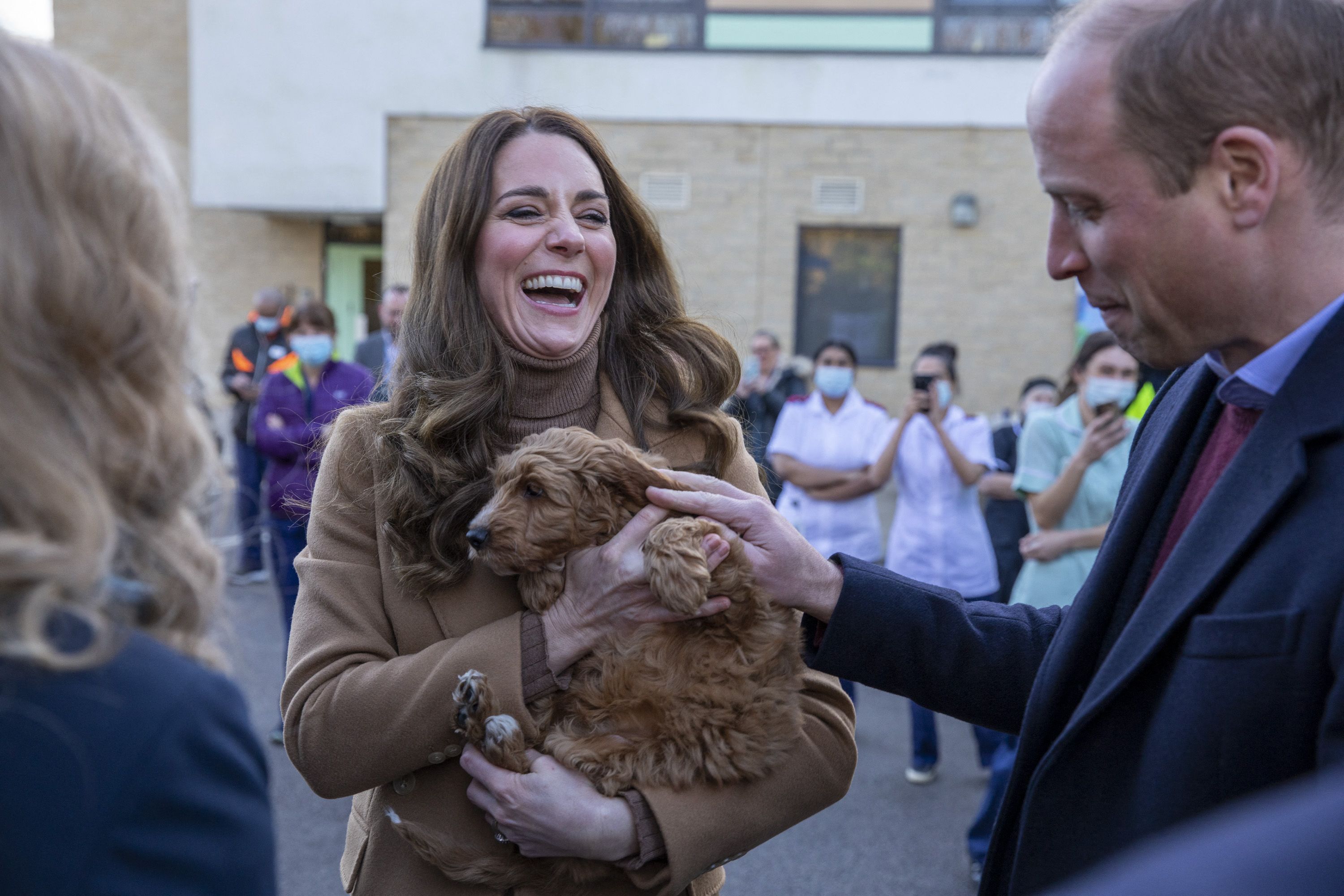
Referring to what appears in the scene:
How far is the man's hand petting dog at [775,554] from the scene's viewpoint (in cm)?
232

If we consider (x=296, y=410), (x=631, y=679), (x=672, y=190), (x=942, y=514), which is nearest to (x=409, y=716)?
(x=631, y=679)

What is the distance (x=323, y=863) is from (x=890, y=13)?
43.2 ft

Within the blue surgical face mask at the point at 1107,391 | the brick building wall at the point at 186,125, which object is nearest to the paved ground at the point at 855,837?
the blue surgical face mask at the point at 1107,391

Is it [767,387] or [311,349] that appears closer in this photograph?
[311,349]

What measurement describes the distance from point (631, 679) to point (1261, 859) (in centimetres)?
169

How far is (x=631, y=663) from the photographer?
228 centimetres

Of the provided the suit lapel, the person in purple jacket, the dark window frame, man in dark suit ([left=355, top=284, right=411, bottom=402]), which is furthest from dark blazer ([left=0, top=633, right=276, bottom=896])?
the dark window frame

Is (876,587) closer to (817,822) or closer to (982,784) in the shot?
(817,822)

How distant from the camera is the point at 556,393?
262cm

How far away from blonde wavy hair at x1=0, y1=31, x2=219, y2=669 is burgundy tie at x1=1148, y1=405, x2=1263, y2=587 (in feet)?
4.97

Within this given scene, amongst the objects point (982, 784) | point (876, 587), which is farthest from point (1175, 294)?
point (982, 784)

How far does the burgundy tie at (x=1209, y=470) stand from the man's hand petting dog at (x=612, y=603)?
88cm

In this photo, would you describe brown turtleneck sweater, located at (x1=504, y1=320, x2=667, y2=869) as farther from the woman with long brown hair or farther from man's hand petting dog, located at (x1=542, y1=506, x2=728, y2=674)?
man's hand petting dog, located at (x1=542, y1=506, x2=728, y2=674)

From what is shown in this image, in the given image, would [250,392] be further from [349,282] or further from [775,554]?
[775,554]
